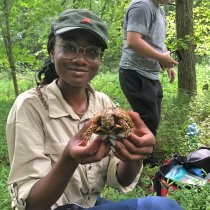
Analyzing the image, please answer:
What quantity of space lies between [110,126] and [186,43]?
5.63 m

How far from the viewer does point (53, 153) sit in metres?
1.85

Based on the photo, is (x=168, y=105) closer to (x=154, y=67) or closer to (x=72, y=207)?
(x=154, y=67)

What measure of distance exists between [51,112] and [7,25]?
20.5ft

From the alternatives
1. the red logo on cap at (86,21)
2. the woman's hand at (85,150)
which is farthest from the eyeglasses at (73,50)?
the woman's hand at (85,150)

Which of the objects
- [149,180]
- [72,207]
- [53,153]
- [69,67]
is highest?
[69,67]

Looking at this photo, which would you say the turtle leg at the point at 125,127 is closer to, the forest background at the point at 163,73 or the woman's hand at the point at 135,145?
the woman's hand at the point at 135,145

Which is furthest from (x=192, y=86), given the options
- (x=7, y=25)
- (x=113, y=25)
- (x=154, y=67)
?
(x=7, y=25)

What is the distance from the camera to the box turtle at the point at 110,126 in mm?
1576

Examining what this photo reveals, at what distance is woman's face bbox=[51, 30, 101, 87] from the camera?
1913 mm

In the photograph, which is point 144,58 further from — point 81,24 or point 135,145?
point 135,145

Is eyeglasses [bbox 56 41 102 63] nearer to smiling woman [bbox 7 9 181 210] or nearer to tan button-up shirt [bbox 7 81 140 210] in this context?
smiling woman [bbox 7 9 181 210]

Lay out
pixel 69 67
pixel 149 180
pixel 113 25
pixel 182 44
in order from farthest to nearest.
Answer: pixel 113 25
pixel 182 44
pixel 149 180
pixel 69 67

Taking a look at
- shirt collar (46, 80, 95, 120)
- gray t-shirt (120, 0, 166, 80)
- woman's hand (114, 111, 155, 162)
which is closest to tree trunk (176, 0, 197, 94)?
gray t-shirt (120, 0, 166, 80)

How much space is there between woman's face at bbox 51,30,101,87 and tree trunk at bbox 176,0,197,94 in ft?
16.8
